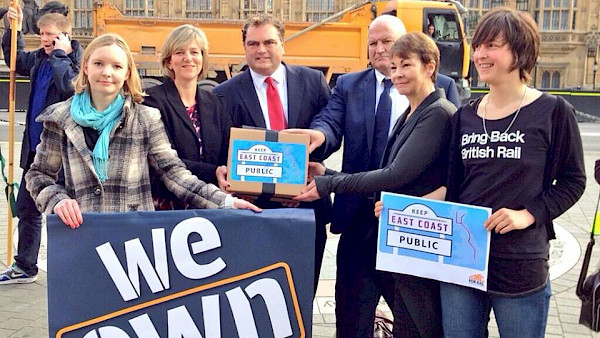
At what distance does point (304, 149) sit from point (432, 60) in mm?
683

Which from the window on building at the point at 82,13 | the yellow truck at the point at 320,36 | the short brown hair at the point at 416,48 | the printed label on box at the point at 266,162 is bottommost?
the printed label on box at the point at 266,162

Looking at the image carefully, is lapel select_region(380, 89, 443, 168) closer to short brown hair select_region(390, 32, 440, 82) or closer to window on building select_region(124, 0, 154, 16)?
short brown hair select_region(390, 32, 440, 82)

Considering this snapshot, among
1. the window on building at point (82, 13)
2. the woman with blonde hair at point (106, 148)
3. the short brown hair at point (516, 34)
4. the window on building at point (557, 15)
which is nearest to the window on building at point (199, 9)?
the window on building at point (82, 13)

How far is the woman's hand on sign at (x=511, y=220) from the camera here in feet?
7.11

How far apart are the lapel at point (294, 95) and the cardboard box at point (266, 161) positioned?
50 centimetres

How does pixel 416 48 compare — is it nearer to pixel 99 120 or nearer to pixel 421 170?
pixel 421 170

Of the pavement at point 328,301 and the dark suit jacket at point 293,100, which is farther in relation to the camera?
the pavement at point 328,301

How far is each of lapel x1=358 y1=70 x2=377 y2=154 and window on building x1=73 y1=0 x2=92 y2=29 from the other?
31.3 m

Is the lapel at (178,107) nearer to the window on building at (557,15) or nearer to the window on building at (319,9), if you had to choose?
the window on building at (319,9)

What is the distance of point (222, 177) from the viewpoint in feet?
9.27

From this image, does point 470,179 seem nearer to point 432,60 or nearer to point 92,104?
point 432,60

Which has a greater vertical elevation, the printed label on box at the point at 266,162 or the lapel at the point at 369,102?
Result: the lapel at the point at 369,102

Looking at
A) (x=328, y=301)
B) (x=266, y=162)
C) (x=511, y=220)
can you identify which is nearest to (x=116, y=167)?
(x=266, y=162)

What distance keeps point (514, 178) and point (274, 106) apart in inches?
56.1
